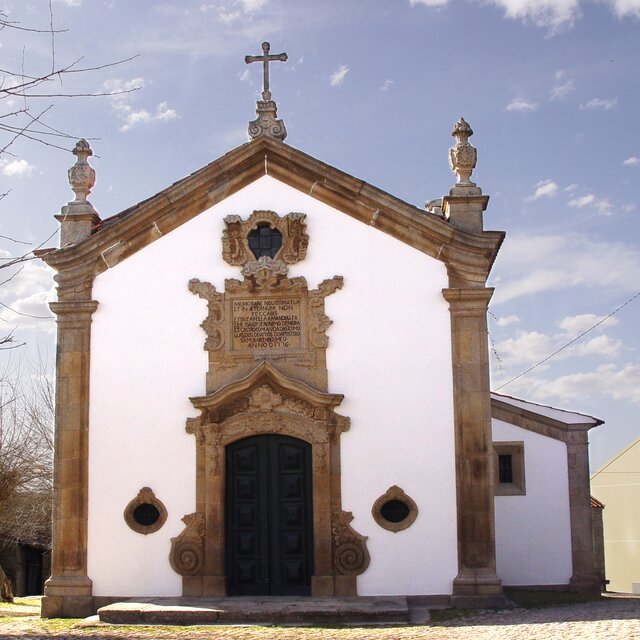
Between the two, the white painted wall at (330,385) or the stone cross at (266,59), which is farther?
the stone cross at (266,59)

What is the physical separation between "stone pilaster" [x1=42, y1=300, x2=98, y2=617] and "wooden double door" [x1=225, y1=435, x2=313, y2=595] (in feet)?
6.80

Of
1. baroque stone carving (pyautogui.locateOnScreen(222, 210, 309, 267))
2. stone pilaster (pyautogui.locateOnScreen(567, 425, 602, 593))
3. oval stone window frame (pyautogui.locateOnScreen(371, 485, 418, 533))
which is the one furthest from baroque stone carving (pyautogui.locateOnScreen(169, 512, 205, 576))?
stone pilaster (pyautogui.locateOnScreen(567, 425, 602, 593))

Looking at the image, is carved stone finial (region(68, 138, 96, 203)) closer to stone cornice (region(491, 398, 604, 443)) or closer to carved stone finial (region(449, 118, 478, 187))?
carved stone finial (region(449, 118, 478, 187))

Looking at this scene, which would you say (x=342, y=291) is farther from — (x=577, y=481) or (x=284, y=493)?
(x=577, y=481)

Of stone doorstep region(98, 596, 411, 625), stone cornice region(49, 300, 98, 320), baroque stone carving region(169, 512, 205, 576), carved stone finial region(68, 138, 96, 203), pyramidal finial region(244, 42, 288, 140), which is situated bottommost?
stone doorstep region(98, 596, 411, 625)

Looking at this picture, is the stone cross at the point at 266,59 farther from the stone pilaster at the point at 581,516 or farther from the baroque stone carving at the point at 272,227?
the stone pilaster at the point at 581,516

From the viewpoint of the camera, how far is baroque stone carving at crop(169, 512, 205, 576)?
43.8ft

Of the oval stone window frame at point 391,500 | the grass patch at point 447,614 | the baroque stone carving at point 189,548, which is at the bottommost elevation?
the grass patch at point 447,614

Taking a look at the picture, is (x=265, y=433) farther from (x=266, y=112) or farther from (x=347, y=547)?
(x=266, y=112)

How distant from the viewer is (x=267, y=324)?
45.7 feet

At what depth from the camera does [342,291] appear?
13930 mm

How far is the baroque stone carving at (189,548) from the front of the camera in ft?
43.8

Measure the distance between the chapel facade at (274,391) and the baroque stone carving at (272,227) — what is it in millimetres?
31

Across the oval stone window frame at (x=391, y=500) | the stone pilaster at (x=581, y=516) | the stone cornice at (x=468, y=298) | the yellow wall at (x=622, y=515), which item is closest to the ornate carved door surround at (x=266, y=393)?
the oval stone window frame at (x=391, y=500)
